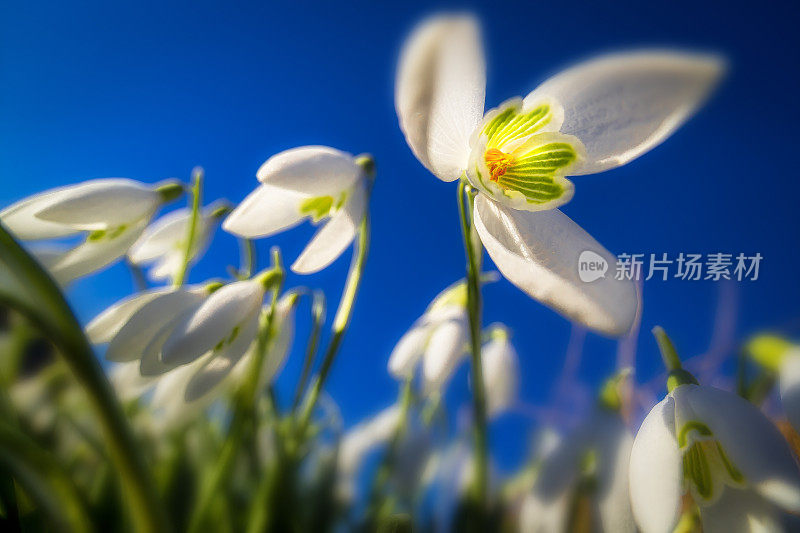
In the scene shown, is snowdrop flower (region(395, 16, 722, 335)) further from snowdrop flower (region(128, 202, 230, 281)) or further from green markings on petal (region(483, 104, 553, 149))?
snowdrop flower (region(128, 202, 230, 281))

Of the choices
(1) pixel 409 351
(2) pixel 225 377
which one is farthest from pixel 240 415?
(1) pixel 409 351

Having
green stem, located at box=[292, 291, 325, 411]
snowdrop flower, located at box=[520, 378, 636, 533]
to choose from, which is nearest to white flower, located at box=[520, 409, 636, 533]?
snowdrop flower, located at box=[520, 378, 636, 533]

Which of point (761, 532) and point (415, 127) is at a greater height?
point (415, 127)

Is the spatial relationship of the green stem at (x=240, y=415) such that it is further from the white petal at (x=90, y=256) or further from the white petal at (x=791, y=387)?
the white petal at (x=791, y=387)

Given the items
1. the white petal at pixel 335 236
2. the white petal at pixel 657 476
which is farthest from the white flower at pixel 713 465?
the white petal at pixel 335 236

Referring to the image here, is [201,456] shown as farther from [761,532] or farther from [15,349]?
[761,532]

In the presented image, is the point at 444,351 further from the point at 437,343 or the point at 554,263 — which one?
the point at 554,263

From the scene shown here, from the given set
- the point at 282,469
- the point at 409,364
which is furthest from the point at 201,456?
the point at 409,364
